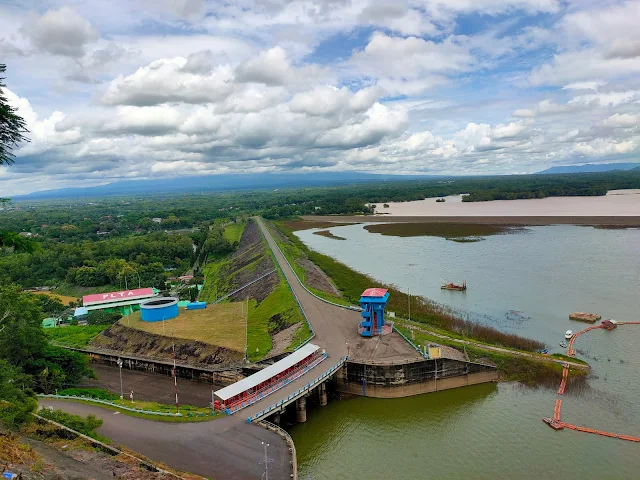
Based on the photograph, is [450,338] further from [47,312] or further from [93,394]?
[47,312]

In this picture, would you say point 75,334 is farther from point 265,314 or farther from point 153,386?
point 265,314

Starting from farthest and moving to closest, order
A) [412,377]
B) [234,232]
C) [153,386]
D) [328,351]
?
[234,232], [153,386], [328,351], [412,377]

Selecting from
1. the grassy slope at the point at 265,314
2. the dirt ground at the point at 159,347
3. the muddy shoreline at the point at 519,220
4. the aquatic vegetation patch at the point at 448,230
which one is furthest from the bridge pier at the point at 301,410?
the muddy shoreline at the point at 519,220

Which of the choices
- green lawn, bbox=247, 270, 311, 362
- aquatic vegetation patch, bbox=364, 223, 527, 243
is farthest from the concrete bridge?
aquatic vegetation patch, bbox=364, 223, 527, 243

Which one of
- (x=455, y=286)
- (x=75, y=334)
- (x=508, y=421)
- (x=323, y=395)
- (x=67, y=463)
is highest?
(x=67, y=463)

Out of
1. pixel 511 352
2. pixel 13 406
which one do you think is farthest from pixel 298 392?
pixel 511 352

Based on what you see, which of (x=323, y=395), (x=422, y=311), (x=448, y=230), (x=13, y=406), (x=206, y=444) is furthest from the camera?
(x=448, y=230)
